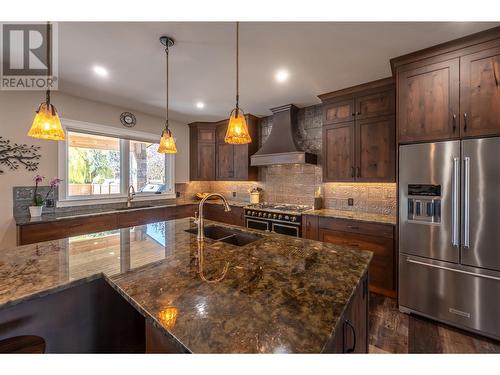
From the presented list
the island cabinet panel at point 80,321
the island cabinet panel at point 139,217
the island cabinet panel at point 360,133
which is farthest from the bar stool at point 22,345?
the island cabinet panel at point 360,133

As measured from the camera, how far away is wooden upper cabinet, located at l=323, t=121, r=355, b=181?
115 inches

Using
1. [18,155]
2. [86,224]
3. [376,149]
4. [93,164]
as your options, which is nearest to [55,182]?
[18,155]

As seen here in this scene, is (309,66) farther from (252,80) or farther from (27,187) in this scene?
(27,187)

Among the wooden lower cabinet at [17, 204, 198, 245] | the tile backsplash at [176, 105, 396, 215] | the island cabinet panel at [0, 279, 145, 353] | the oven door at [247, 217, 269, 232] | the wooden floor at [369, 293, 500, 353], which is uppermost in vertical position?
the tile backsplash at [176, 105, 396, 215]

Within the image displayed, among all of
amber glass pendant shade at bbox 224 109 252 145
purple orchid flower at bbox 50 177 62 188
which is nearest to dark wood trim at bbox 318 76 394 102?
amber glass pendant shade at bbox 224 109 252 145

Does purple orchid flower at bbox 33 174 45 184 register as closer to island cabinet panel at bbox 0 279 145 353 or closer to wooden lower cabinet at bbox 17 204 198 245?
wooden lower cabinet at bbox 17 204 198 245

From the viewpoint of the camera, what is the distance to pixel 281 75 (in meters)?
2.51

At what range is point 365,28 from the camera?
5.61ft

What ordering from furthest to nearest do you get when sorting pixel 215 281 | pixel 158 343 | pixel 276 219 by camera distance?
pixel 276 219 → pixel 215 281 → pixel 158 343

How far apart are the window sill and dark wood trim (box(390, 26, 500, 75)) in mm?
4100

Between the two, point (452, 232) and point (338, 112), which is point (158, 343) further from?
point (338, 112)

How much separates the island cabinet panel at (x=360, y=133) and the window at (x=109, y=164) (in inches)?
121

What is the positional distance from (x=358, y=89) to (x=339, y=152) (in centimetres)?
83
